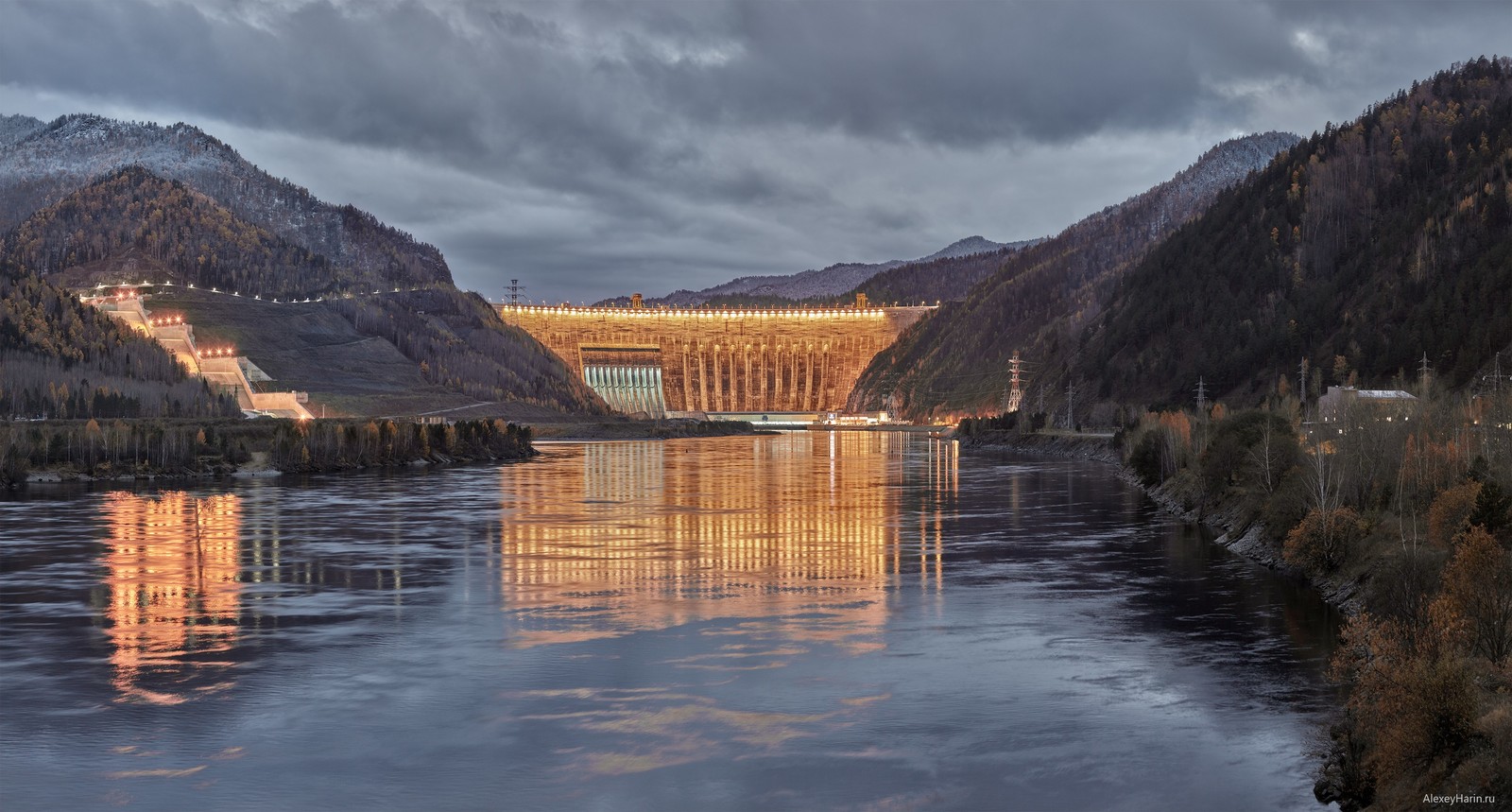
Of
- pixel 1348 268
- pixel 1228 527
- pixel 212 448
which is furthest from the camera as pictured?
pixel 1348 268

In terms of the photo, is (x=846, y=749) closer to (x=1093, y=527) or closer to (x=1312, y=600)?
(x=1312, y=600)

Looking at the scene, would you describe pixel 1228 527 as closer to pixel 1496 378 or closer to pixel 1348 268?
pixel 1496 378

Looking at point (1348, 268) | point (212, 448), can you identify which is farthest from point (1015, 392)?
point (212, 448)

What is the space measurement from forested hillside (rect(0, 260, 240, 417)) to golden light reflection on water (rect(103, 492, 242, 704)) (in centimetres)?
6196

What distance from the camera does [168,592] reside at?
1331 inches

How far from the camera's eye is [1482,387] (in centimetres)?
9038

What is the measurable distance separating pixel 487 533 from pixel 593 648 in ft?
73.8

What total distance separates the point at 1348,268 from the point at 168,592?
405 ft

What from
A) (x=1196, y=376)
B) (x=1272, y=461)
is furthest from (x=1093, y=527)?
(x=1196, y=376)

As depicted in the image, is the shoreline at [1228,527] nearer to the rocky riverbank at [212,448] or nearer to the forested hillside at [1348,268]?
the forested hillside at [1348,268]

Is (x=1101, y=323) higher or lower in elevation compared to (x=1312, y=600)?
higher

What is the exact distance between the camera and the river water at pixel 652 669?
59.8ft

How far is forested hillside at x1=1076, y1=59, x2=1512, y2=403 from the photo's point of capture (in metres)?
114

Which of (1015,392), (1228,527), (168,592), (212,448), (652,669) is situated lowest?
(652,669)
